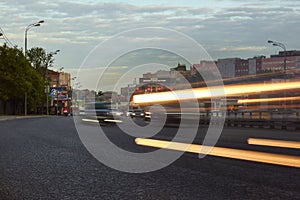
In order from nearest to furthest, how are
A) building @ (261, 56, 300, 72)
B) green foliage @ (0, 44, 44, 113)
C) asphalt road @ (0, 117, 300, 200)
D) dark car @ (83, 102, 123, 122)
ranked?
asphalt road @ (0, 117, 300, 200) < building @ (261, 56, 300, 72) < dark car @ (83, 102, 123, 122) < green foliage @ (0, 44, 44, 113)

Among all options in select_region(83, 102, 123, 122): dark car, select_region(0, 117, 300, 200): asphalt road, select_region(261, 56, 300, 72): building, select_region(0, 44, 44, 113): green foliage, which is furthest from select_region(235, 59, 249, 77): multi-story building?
select_region(0, 44, 44, 113): green foliage

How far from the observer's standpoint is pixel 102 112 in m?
32.7

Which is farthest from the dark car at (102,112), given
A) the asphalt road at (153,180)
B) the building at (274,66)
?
the asphalt road at (153,180)

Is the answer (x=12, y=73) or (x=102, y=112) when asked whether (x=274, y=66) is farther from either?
(x=12, y=73)

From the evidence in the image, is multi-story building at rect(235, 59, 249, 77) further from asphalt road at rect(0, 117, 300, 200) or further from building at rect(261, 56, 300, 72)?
asphalt road at rect(0, 117, 300, 200)

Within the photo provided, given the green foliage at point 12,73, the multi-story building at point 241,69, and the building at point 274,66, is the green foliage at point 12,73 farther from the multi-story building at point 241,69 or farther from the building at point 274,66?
the multi-story building at point 241,69

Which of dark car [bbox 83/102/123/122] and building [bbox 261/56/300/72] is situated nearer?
building [bbox 261/56/300/72]

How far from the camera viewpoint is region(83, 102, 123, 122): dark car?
32.3 metres

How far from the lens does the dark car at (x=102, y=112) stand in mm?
32344

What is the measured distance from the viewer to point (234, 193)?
6598mm

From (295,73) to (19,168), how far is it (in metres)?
5.60

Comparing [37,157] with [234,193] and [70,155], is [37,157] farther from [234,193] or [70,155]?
[234,193]

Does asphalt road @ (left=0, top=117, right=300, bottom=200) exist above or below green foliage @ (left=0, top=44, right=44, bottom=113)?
below

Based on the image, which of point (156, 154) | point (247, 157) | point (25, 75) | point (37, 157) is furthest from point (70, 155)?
point (25, 75)
